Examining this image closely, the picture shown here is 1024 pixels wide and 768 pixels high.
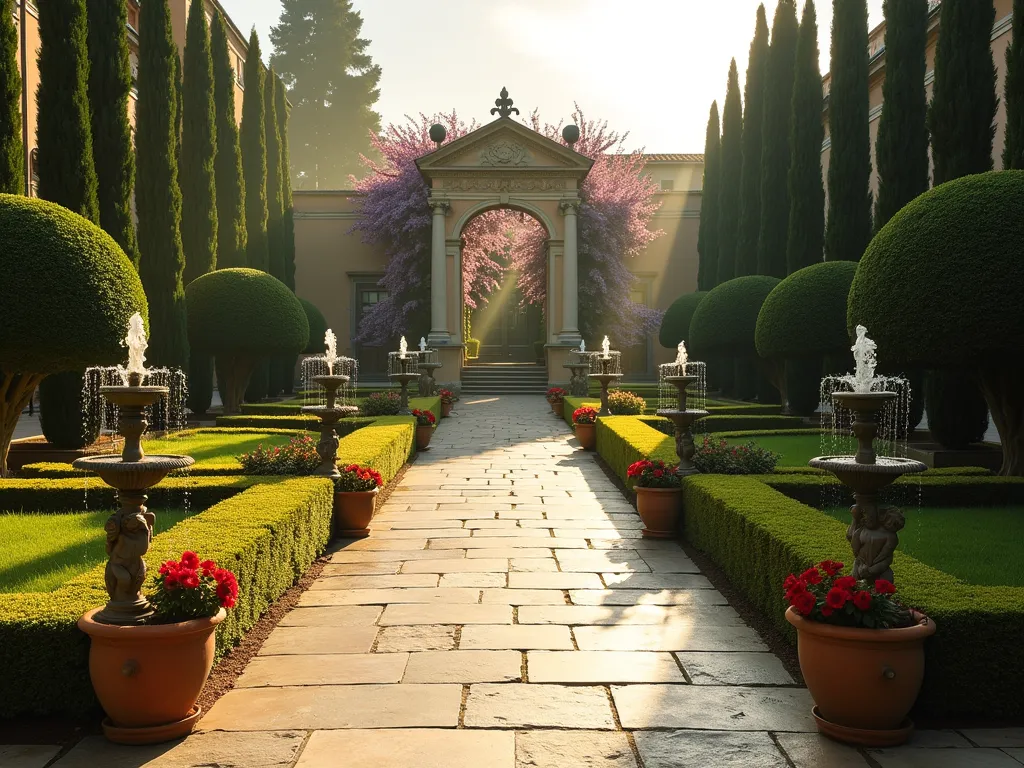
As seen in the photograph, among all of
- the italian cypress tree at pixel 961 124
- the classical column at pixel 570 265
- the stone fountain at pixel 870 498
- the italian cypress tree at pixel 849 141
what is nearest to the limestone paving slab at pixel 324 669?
the stone fountain at pixel 870 498

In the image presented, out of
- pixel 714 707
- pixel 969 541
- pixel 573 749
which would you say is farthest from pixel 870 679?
pixel 969 541

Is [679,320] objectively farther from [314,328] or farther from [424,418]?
[424,418]

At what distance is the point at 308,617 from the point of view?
5.84 m

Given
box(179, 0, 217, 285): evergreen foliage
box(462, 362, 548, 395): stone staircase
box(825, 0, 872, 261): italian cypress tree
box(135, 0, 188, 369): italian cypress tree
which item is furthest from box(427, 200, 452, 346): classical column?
box(825, 0, 872, 261): italian cypress tree

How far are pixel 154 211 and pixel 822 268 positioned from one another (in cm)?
1196

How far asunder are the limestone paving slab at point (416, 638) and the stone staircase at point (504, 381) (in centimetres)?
2098

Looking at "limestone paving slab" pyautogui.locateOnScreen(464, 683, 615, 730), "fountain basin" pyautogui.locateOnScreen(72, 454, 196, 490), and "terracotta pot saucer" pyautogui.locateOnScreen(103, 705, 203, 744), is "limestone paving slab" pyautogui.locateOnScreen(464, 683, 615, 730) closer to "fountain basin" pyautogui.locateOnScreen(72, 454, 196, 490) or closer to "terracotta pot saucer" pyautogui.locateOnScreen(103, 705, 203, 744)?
"terracotta pot saucer" pyautogui.locateOnScreen(103, 705, 203, 744)

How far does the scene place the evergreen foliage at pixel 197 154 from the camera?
62.2 ft

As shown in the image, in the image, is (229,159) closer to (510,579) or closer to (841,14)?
(841,14)

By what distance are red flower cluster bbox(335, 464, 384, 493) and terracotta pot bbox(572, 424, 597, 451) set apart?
23.4ft

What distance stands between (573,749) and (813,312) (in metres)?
13.1

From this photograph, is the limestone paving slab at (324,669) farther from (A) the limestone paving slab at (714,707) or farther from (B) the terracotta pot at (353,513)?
(B) the terracotta pot at (353,513)

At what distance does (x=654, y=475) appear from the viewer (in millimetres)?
8641

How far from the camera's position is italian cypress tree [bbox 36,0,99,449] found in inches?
461
